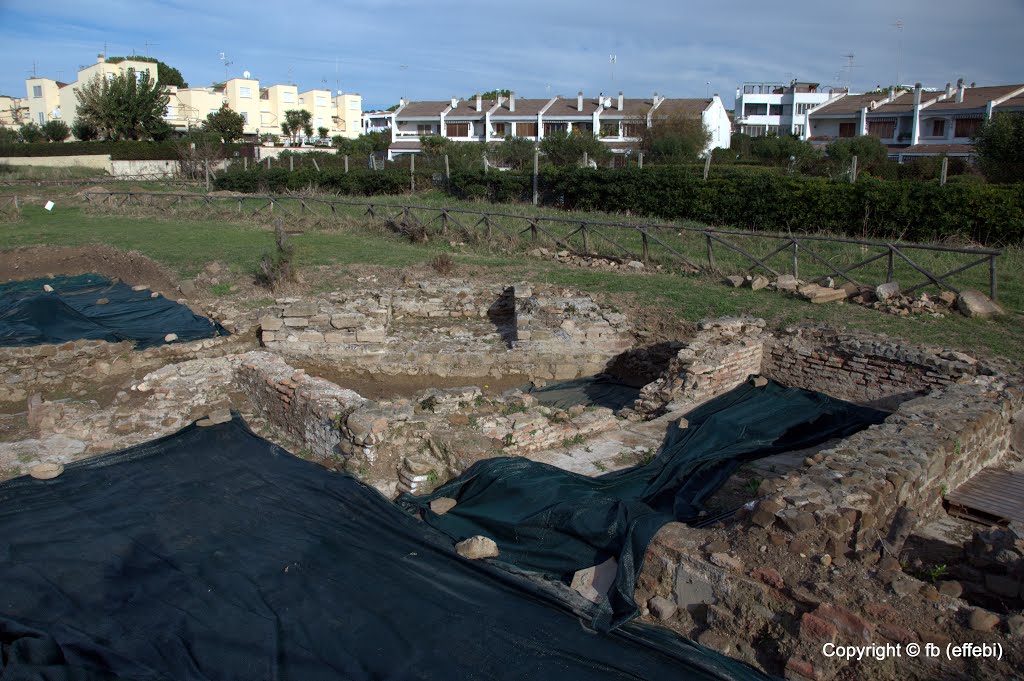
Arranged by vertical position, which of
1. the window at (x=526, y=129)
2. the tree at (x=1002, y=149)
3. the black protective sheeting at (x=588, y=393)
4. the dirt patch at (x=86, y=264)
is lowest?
the black protective sheeting at (x=588, y=393)

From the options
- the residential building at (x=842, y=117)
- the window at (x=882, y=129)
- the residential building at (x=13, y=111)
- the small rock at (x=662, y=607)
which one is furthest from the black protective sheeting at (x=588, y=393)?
the residential building at (x=13, y=111)

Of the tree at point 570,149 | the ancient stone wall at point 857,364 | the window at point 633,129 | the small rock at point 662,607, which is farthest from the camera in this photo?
the window at point 633,129

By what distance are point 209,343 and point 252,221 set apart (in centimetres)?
1259

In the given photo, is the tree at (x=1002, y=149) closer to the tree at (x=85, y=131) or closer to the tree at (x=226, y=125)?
the tree at (x=226, y=125)

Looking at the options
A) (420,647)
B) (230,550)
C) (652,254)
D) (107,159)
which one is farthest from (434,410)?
(107,159)

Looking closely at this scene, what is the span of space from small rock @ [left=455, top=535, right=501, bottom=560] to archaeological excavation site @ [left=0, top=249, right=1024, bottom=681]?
0.10 feet

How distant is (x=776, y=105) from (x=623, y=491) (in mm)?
65092

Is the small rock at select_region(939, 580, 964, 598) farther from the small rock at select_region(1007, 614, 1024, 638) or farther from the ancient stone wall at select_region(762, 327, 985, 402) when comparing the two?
the ancient stone wall at select_region(762, 327, 985, 402)

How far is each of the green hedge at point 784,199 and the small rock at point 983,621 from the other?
1395 cm

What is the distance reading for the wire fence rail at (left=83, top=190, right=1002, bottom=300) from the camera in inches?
486

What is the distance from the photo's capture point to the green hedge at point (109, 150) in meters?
40.5

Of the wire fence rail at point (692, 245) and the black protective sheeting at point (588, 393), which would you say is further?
the wire fence rail at point (692, 245)

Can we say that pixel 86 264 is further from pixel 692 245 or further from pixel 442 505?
pixel 442 505

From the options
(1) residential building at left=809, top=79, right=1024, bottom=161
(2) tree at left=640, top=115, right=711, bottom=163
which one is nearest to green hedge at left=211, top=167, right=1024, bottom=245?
(2) tree at left=640, top=115, right=711, bottom=163
